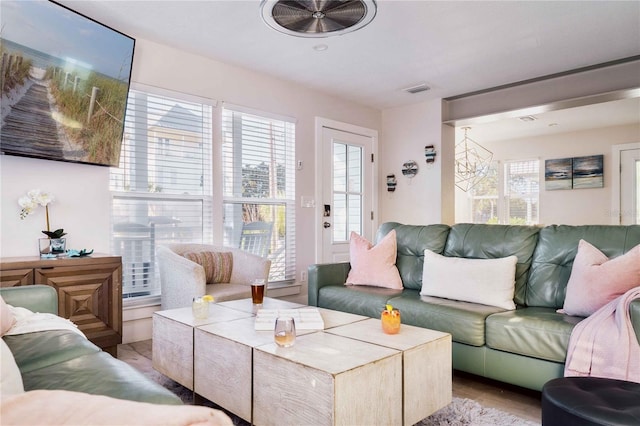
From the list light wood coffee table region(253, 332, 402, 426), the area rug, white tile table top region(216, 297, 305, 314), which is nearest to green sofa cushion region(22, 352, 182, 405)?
light wood coffee table region(253, 332, 402, 426)

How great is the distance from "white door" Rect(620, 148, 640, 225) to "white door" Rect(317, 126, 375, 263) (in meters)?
3.84

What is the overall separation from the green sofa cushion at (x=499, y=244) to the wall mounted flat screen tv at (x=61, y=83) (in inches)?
105

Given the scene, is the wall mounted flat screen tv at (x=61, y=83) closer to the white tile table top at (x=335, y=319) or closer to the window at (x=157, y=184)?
the window at (x=157, y=184)

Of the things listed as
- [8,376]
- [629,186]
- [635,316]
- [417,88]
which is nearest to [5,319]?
[8,376]

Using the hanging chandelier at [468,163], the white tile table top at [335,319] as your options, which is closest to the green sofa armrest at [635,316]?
the white tile table top at [335,319]

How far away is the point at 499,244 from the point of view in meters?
2.95

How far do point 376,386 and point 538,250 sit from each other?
179 centimetres

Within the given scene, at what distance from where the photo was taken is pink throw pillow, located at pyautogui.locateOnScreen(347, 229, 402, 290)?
3.29m

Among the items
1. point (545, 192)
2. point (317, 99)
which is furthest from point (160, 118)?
point (545, 192)

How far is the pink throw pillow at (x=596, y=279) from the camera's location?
6.96 feet

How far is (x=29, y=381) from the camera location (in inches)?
50.9

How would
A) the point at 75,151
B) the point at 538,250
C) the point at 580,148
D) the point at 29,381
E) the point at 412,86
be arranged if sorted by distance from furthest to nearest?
the point at 580,148
the point at 412,86
the point at 75,151
the point at 538,250
the point at 29,381

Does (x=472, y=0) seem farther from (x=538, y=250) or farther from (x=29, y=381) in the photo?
(x=29, y=381)

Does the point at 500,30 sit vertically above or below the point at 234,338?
above
